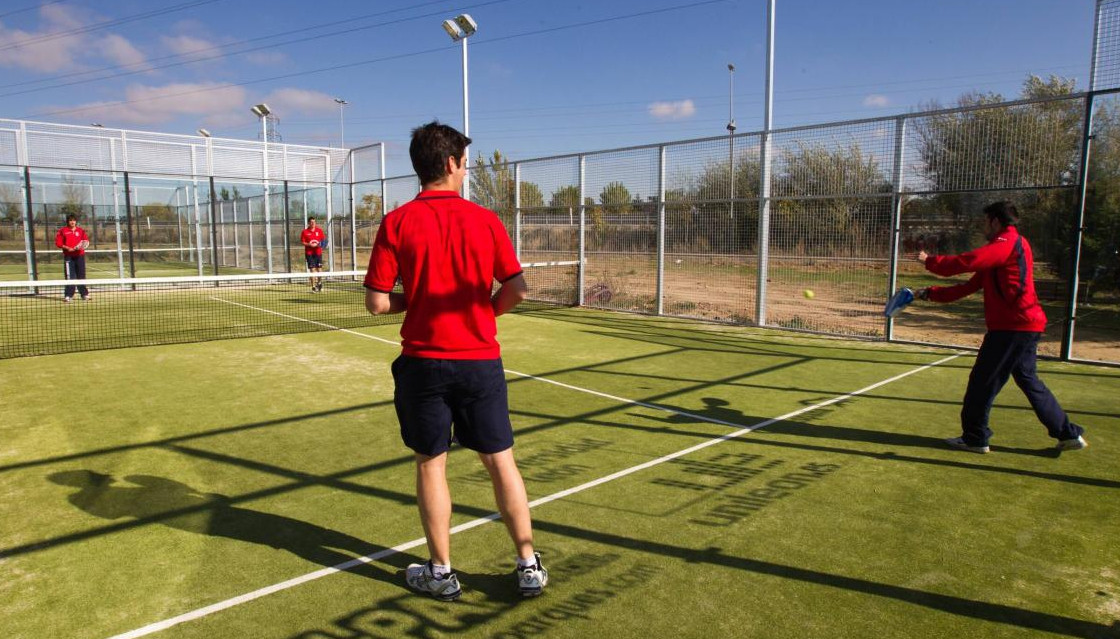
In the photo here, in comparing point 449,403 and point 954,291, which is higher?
point 954,291

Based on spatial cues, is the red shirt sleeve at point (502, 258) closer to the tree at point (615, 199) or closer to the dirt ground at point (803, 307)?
the dirt ground at point (803, 307)

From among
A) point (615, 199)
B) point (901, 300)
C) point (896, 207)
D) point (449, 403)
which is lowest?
point (449, 403)

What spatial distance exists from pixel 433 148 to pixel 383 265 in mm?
556

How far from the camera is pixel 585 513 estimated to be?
4.14m

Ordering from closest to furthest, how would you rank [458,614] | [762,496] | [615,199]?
[458,614], [762,496], [615,199]

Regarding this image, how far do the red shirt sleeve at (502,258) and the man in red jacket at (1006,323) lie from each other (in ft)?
11.5

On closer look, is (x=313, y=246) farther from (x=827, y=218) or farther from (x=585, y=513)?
(x=585, y=513)

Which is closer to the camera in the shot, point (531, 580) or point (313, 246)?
point (531, 580)

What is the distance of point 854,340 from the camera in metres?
11.0

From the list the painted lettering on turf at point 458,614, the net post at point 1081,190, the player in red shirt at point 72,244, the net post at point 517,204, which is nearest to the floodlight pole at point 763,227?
the net post at point 1081,190

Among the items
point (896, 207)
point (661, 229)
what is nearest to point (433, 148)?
point (896, 207)

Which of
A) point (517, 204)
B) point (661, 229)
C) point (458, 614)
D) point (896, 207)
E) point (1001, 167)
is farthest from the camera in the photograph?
point (517, 204)

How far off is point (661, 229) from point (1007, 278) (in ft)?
28.8

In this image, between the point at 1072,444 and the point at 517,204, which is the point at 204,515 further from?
the point at 517,204
